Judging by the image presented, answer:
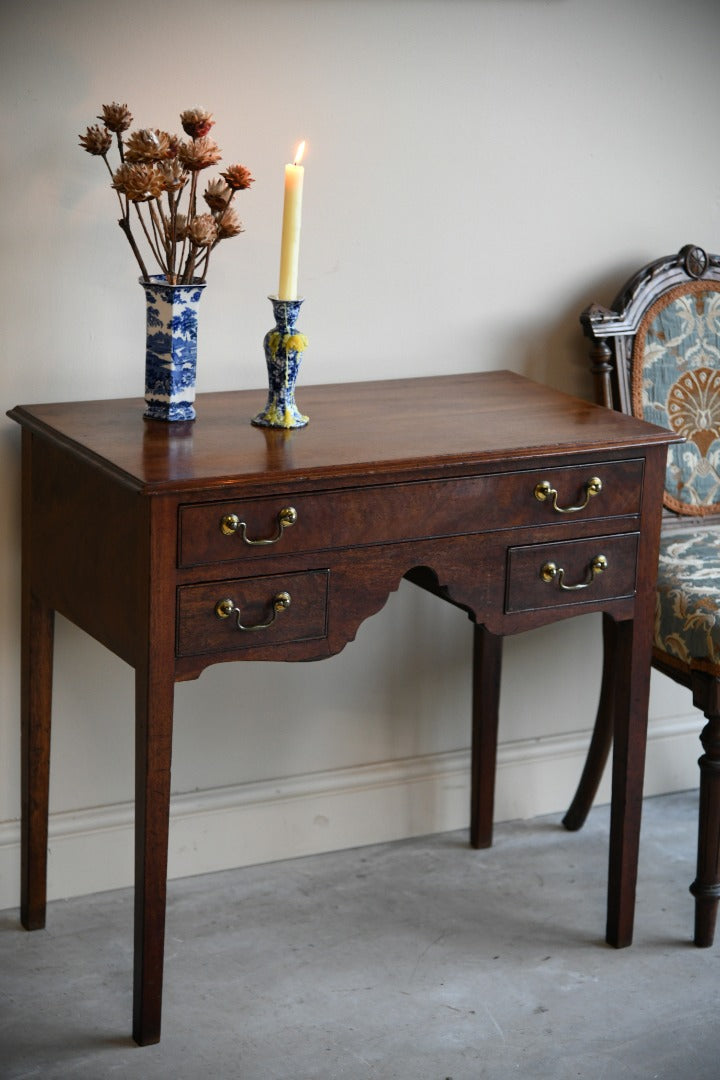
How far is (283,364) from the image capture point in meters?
1.96

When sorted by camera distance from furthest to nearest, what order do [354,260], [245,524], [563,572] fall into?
[354,260]
[563,572]
[245,524]

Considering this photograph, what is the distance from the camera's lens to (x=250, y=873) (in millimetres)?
2430

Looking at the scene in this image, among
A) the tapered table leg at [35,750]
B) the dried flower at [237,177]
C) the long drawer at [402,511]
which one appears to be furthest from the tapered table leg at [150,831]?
the dried flower at [237,177]

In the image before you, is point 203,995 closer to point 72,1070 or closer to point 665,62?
point 72,1070

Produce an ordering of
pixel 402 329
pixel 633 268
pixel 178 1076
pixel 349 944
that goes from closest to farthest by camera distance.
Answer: pixel 178 1076
pixel 349 944
pixel 402 329
pixel 633 268

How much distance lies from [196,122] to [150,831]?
95 cm

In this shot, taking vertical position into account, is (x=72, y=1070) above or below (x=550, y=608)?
below

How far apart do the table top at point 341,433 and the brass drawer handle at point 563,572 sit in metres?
0.17

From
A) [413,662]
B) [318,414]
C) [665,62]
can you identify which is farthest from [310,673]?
[665,62]

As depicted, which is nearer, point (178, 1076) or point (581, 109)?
point (178, 1076)

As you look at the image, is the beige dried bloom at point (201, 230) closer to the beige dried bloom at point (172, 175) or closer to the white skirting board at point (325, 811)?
the beige dried bloom at point (172, 175)

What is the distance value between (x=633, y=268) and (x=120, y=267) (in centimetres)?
95

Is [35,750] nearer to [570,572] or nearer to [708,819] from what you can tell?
[570,572]

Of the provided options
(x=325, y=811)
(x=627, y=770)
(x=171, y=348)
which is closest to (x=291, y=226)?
(x=171, y=348)
